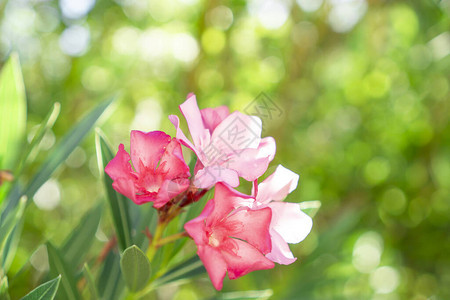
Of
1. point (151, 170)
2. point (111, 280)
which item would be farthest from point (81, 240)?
point (151, 170)

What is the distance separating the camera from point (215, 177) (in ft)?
1.64

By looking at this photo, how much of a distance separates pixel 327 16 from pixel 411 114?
716mm

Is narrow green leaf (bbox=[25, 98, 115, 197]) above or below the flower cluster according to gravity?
below

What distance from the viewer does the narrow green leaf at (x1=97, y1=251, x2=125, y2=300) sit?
2.86 feet

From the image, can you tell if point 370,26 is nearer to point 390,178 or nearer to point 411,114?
point 411,114

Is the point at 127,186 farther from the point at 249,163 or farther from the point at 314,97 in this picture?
the point at 314,97

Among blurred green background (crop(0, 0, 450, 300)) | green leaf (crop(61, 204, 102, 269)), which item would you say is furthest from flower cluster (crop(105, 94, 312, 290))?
blurred green background (crop(0, 0, 450, 300))

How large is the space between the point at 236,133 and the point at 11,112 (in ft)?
1.82

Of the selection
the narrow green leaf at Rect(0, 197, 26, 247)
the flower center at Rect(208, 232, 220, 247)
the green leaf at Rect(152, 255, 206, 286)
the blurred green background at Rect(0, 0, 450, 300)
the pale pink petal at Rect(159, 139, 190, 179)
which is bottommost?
the blurred green background at Rect(0, 0, 450, 300)

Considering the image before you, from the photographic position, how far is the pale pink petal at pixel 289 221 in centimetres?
55

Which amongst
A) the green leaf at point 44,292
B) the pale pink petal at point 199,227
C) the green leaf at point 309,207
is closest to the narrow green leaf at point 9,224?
the green leaf at point 44,292

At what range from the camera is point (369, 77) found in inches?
97.4

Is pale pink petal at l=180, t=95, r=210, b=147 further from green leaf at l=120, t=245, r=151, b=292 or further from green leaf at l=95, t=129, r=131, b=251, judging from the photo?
green leaf at l=95, t=129, r=131, b=251

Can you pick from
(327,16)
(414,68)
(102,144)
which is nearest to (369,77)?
(414,68)
